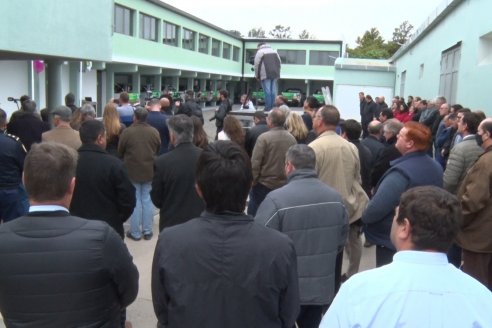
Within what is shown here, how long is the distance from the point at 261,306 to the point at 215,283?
0.78ft

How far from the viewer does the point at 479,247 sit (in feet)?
14.7

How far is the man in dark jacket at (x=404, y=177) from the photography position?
3984mm

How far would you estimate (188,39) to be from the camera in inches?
1422

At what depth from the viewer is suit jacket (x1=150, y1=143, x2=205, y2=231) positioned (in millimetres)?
4500

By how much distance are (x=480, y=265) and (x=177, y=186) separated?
2.83m

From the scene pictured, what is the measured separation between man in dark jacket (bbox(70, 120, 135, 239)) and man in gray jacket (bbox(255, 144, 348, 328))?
1400mm

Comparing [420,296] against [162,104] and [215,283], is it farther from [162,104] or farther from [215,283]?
[162,104]

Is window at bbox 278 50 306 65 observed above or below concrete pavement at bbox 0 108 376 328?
above

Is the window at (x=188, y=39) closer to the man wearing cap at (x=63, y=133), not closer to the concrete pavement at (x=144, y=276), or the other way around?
the concrete pavement at (x=144, y=276)

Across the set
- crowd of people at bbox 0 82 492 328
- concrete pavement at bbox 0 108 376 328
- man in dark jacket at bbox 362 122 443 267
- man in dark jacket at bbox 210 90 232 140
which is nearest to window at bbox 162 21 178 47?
man in dark jacket at bbox 210 90 232 140

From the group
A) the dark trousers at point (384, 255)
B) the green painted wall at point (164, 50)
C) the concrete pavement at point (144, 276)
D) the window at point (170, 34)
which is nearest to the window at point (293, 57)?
the green painted wall at point (164, 50)

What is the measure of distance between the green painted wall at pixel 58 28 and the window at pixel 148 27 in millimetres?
13287

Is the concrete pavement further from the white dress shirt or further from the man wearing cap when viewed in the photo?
the white dress shirt

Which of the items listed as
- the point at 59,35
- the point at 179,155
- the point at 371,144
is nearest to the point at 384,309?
the point at 179,155
